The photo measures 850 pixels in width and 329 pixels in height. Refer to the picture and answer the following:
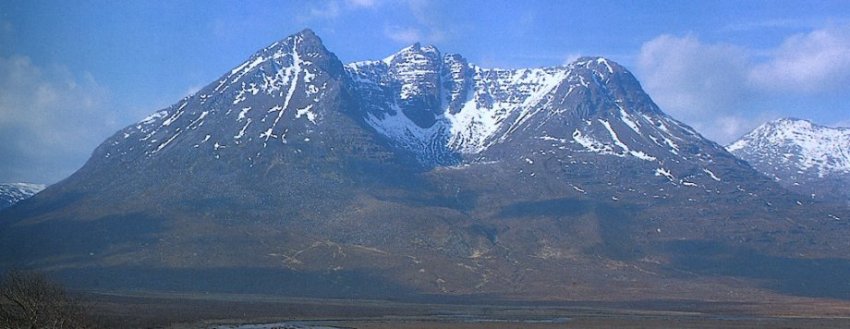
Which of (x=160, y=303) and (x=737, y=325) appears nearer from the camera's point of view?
(x=737, y=325)

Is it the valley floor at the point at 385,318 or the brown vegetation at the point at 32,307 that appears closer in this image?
the brown vegetation at the point at 32,307

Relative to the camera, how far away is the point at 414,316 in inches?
7224

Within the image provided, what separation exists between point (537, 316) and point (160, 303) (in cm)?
7400

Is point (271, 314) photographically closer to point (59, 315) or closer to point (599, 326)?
point (599, 326)

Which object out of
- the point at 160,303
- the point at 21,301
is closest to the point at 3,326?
the point at 21,301

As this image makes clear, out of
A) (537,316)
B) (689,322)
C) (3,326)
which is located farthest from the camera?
(537,316)

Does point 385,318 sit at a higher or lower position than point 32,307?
higher

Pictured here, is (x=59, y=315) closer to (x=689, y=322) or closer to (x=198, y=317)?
(x=198, y=317)

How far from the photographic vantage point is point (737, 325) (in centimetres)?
16788

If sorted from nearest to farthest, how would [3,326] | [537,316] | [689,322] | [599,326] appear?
[3,326] → [599,326] → [689,322] → [537,316]

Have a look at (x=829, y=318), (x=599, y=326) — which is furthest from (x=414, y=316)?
(x=829, y=318)

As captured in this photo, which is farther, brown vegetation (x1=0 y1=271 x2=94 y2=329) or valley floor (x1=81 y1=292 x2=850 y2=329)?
valley floor (x1=81 y1=292 x2=850 y2=329)

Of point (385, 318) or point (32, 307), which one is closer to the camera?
point (32, 307)

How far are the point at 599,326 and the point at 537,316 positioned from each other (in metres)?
27.2
